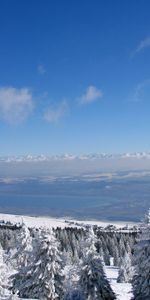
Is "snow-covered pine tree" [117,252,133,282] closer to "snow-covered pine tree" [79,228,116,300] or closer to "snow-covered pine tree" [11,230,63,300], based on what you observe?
"snow-covered pine tree" [79,228,116,300]

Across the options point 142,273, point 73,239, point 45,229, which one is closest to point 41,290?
point 45,229

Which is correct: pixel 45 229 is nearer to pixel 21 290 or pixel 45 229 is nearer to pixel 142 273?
pixel 21 290

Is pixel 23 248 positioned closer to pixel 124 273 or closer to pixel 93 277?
pixel 93 277

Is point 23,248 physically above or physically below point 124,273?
above

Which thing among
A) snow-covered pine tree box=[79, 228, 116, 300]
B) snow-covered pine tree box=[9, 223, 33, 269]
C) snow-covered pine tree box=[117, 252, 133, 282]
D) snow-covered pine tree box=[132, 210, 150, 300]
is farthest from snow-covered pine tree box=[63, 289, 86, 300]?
snow-covered pine tree box=[117, 252, 133, 282]

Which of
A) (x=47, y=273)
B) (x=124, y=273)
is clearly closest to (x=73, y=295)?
(x=47, y=273)
